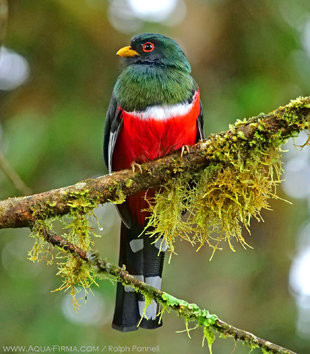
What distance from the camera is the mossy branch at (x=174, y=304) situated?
7.12ft

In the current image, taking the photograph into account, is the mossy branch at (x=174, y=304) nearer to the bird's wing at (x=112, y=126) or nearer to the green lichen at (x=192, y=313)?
the green lichen at (x=192, y=313)

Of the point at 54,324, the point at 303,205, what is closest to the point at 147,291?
the point at 54,324

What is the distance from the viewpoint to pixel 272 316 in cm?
525

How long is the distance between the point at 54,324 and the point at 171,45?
105 inches

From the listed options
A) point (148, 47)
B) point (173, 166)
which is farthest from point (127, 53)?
point (173, 166)

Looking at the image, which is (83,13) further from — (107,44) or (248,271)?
(248,271)

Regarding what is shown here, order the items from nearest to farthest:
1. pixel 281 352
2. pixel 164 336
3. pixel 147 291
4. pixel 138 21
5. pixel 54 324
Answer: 1. pixel 281 352
2. pixel 147 291
3. pixel 54 324
4. pixel 164 336
5. pixel 138 21

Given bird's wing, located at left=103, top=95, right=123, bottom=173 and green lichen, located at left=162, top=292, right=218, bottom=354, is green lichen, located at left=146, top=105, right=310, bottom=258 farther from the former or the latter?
bird's wing, located at left=103, top=95, right=123, bottom=173

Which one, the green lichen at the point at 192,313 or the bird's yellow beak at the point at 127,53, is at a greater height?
the bird's yellow beak at the point at 127,53

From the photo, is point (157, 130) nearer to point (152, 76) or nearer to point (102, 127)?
point (152, 76)

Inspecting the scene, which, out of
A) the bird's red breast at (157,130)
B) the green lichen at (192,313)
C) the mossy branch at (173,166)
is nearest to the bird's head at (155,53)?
the bird's red breast at (157,130)

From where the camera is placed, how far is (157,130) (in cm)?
309

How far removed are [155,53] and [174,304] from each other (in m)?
1.80

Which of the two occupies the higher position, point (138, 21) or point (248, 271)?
point (138, 21)
